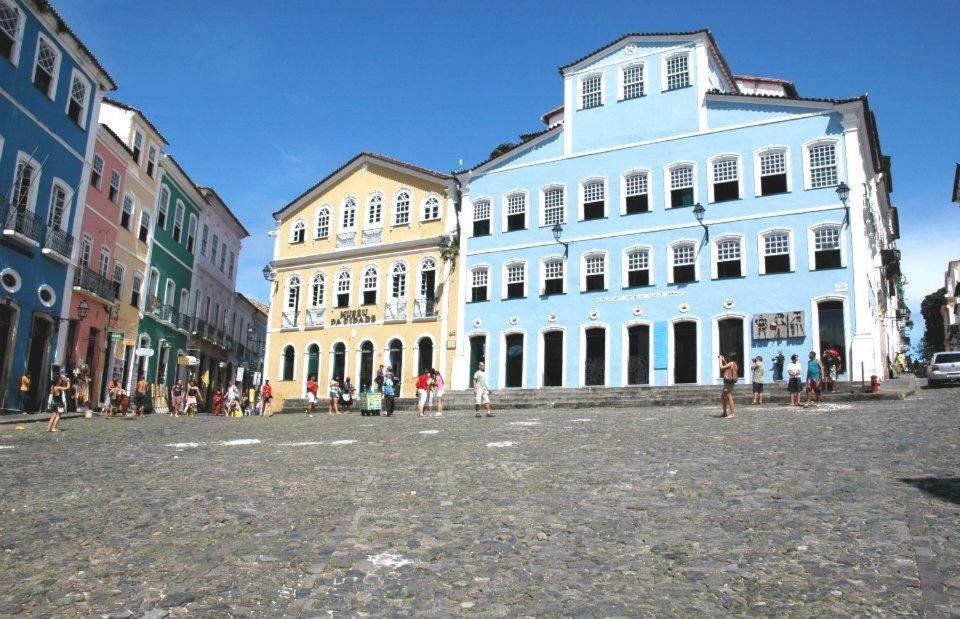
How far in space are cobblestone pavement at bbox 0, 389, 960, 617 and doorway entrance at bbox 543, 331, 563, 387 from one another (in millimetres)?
19852

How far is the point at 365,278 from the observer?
3844 cm

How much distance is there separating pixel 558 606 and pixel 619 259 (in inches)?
1089

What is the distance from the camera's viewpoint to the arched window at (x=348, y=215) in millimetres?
39750

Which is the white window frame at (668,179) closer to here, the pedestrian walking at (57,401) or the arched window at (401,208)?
the arched window at (401,208)

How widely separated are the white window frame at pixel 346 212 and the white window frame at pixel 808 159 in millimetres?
21832

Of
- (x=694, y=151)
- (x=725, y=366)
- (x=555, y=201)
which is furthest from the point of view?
(x=555, y=201)

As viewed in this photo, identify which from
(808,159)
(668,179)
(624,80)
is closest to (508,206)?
(624,80)

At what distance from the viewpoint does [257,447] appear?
13.6 m

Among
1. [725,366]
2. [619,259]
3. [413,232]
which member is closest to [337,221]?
[413,232]

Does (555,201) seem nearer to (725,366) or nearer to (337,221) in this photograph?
(337,221)

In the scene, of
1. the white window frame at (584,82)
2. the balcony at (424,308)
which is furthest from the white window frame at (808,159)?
the balcony at (424,308)

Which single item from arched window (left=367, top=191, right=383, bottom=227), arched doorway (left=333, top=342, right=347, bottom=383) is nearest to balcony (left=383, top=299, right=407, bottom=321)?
arched doorway (left=333, top=342, right=347, bottom=383)

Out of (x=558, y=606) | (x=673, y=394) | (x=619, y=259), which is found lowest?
(x=558, y=606)

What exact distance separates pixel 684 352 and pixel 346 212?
19612mm
